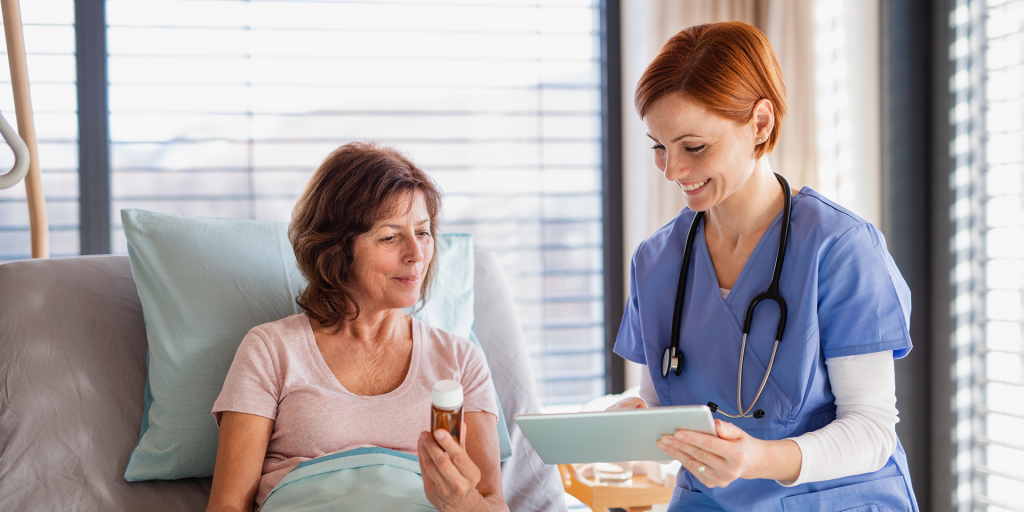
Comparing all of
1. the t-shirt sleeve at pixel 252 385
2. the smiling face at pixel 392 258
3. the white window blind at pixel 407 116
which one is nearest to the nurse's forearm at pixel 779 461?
the smiling face at pixel 392 258

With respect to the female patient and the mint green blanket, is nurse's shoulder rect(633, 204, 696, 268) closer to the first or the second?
the female patient

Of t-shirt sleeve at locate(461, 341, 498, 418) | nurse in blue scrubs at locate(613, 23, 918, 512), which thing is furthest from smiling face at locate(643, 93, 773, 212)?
t-shirt sleeve at locate(461, 341, 498, 418)

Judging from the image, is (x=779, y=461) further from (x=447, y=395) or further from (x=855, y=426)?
(x=447, y=395)

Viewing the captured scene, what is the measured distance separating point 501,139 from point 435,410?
1678mm

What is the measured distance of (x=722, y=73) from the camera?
106cm

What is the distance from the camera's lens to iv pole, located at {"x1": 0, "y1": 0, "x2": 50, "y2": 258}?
4.78 feet

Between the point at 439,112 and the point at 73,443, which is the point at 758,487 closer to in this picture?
the point at 73,443

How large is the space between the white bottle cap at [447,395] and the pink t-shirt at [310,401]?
0.38m

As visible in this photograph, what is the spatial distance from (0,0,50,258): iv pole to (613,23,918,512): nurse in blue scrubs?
1432 millimetres

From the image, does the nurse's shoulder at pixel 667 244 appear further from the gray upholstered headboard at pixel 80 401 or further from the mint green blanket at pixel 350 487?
the mint green blanket at pixel 350 487

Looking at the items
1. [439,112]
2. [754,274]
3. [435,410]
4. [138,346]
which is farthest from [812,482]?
[439,112]

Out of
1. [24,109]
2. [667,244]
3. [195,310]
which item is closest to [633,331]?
[667,244]

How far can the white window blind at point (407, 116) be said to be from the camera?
223 centimetres

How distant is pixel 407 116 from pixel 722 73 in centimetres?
152
